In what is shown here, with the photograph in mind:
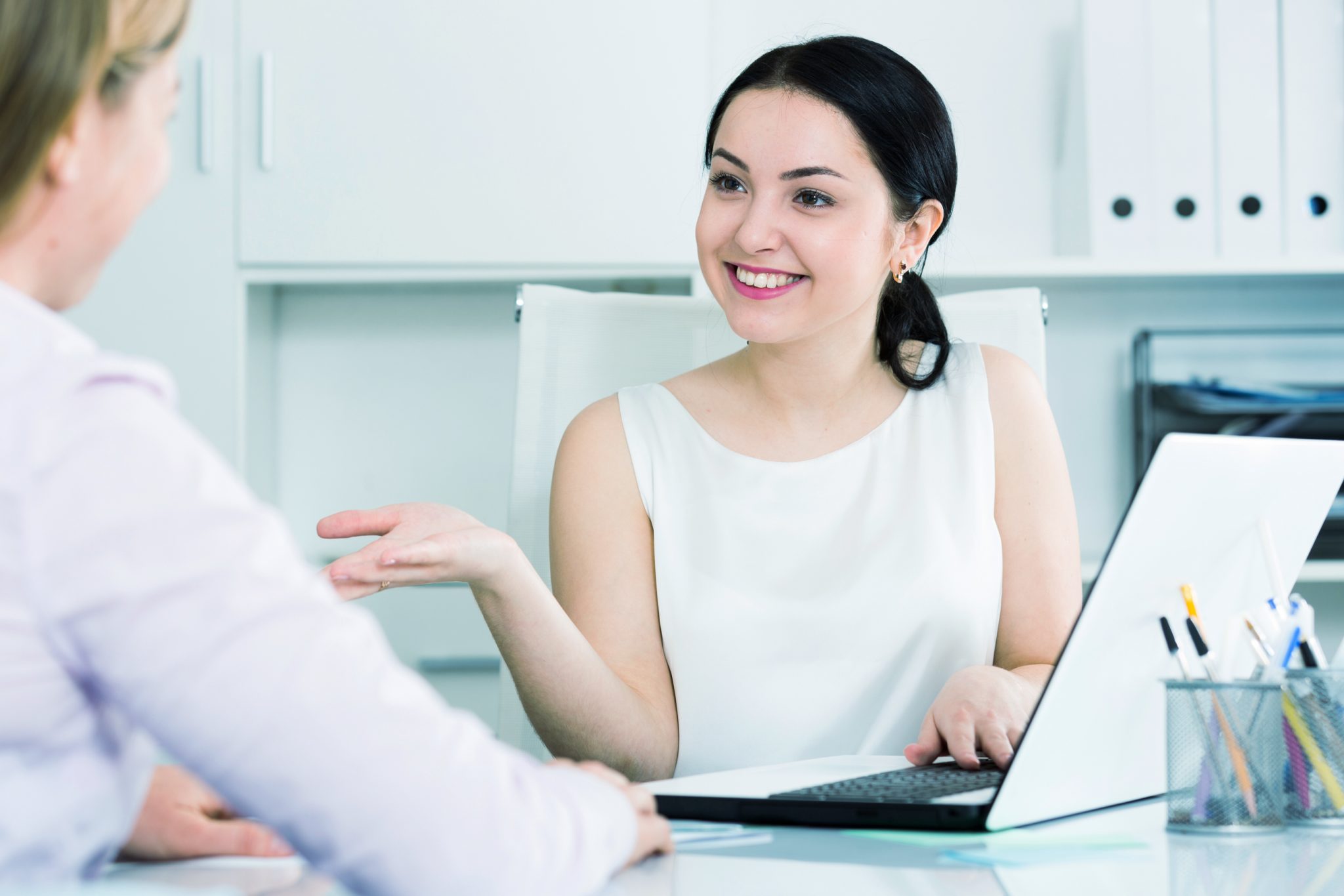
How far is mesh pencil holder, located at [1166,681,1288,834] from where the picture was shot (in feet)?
2.36

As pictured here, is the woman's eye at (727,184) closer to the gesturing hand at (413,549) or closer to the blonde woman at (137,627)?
the gesturing hand at (413,549)

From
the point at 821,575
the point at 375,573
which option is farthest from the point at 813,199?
the point at 375,573

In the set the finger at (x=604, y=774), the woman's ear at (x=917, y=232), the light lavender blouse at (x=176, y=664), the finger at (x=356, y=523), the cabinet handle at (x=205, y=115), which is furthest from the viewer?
the cabinet handle at (x=205, y=115)

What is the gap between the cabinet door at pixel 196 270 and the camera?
6.68 feet

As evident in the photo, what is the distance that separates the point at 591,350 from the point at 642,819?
998 mm

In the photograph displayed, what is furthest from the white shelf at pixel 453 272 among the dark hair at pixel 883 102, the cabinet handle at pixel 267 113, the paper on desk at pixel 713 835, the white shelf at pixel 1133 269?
the paper on desk at pixel 713 835

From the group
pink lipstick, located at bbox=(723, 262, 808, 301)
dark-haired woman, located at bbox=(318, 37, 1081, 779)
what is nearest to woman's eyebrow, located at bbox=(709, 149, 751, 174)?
dark-haired woman, located at bbox=(318, 37, 1081, 779)

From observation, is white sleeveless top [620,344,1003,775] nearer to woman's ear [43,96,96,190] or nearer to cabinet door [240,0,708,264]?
cabinet door [240,0,708,264]

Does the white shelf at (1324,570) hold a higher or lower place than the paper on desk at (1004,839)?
higher

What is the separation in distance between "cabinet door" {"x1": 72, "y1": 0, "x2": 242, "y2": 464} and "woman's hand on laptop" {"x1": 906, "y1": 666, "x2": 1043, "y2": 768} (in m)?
1.44

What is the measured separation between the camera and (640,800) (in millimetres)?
616

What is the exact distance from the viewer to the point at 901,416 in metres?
1.47

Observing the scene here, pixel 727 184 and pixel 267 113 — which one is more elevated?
pixel 267 113

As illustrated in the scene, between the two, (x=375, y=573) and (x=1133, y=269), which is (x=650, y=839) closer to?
(x=375, y=573)
